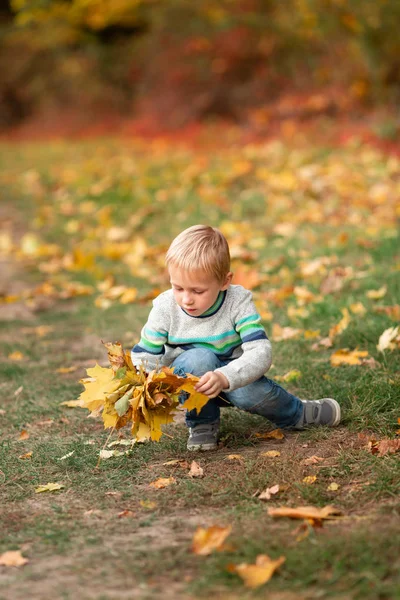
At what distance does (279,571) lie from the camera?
212cm

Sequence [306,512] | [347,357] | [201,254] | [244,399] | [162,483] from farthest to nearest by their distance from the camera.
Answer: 1. [347,357]
2. [244,399]
3. [201,254]
4. [162,483]
5. [306,512]

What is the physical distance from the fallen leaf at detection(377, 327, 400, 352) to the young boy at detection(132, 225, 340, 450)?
2.48 feet

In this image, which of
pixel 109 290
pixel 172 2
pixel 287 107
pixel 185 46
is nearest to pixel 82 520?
pixel 109 290

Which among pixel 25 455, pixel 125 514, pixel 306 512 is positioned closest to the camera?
pixel 306 512

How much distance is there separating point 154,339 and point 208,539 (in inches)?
39.5

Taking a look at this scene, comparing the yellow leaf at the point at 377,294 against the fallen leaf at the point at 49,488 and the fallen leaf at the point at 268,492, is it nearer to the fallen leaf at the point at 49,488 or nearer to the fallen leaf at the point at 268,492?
the fallen leaf at the point at 268,492

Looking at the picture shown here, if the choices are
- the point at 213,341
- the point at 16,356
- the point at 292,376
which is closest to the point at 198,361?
the point at 213,341

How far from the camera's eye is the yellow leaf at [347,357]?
3873 millimetres

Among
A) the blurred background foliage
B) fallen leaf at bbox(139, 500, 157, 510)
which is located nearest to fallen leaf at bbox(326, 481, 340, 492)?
fallen leaf at bbox(139, 500, 157, 510)

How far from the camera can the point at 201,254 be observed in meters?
2.94

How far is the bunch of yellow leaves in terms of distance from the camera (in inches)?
111

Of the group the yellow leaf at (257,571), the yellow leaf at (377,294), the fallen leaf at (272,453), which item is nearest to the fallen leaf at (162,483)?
the fallen leaf at (272,453)

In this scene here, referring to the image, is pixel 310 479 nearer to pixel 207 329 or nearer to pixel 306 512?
pixel 306 512

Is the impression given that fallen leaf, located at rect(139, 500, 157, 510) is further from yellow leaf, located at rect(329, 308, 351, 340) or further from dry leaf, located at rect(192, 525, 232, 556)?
yellow leaf, located at rect(329, 308, 351, 340)
